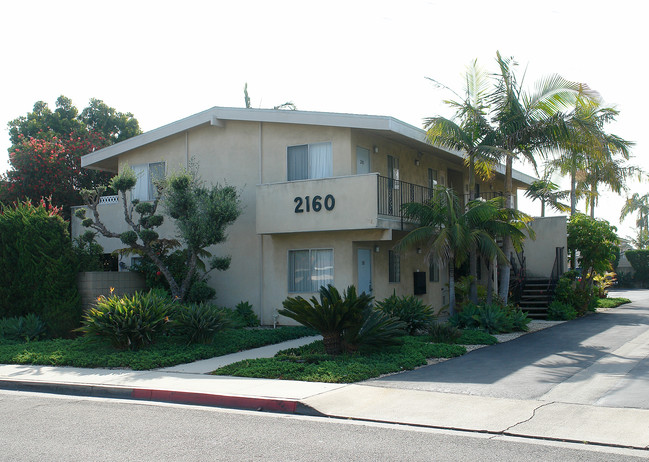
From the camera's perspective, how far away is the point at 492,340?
14.9 metres

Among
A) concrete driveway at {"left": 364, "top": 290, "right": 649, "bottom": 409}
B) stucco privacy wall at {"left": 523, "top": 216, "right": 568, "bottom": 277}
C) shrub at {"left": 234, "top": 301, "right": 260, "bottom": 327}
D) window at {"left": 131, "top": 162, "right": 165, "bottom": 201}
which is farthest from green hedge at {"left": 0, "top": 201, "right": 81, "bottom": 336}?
stucco privacy wall at {"left": 523, "top": 216, "right": 568, "bottom": 277}

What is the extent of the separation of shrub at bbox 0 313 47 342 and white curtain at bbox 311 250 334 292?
7234 millimetres

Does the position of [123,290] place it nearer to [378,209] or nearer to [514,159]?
[378,209]

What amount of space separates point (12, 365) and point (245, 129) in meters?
9.80

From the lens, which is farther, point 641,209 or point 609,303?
point 641,209

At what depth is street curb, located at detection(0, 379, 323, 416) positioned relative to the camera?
8.81m

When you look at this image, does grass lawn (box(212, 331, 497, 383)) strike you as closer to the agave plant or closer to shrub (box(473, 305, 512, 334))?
the agave plant

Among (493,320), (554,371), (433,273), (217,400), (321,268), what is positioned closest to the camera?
(217,400)

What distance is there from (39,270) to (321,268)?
24.5ft

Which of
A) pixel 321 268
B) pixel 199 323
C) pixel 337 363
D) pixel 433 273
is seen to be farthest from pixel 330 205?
pixel 337 363

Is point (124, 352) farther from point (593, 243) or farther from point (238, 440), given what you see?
point (593, 243)

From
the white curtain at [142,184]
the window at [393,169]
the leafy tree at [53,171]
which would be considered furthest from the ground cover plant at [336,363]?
the leafy tree at [53,171]

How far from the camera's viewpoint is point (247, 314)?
62.1ft

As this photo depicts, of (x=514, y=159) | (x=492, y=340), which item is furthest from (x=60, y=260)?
Result: (x=514, y=159)
